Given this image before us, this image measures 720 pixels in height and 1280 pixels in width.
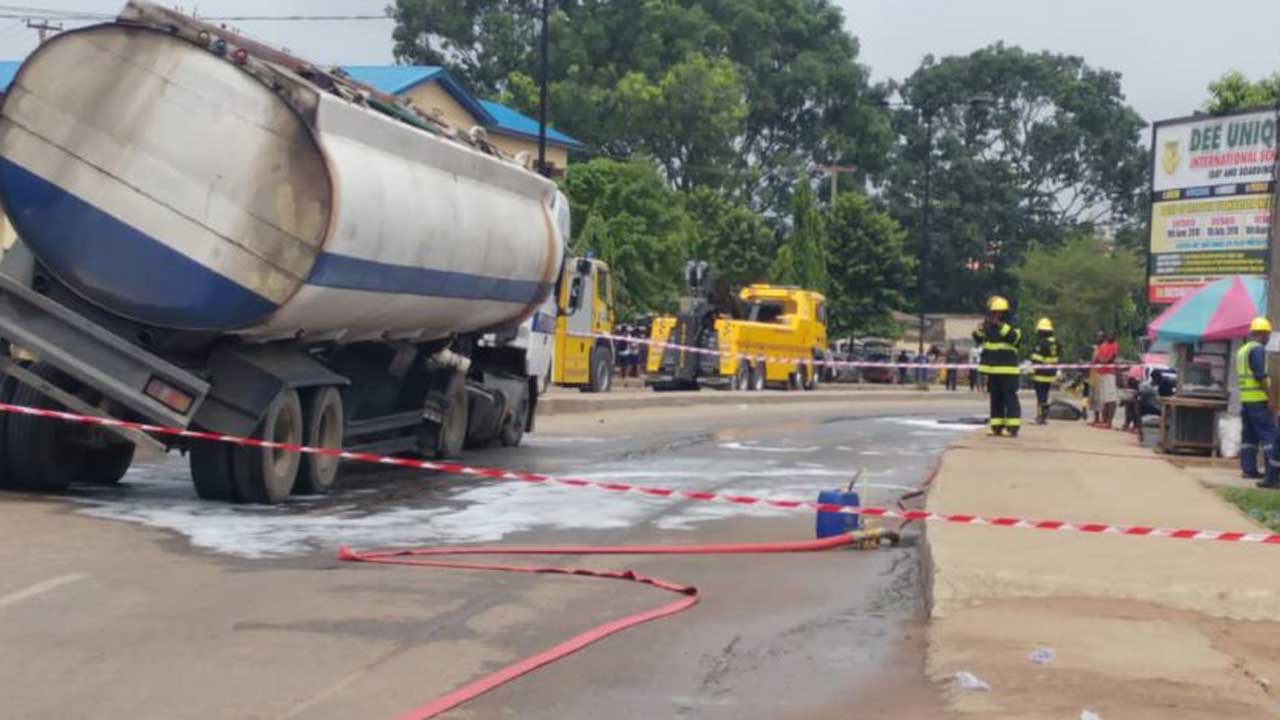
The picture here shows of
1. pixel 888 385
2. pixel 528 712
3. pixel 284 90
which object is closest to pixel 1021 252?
pixel 888 385

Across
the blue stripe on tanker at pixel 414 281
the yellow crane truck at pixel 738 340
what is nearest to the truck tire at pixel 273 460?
the blue stripe on tanker at pixel 414 281

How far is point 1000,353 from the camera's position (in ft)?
74.6

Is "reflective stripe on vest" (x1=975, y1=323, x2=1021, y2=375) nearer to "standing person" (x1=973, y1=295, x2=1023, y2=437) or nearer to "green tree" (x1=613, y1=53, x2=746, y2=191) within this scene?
"standing person" (x1=973, y1=295, x2=1023, y2=437)

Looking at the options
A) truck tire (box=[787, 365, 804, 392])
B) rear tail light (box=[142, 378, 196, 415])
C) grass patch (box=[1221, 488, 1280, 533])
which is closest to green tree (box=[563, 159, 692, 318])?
truck tire (box=[787, 365, 804, 392])

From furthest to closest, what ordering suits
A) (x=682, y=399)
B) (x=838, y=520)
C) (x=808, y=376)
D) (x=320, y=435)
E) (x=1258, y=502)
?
1. (x=808, y=376)
2. (x=682, y=399)
3. (x=1258, y=502)
4. (x=320, y=435)
5. (x=838, y=520)

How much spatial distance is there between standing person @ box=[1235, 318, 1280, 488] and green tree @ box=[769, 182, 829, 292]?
4700 cm

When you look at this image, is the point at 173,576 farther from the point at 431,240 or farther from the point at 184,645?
the point at 431,240

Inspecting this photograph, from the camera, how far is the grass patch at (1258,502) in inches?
649

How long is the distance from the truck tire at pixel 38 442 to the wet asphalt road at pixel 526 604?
429 millimetres

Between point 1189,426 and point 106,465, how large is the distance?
14.6 m

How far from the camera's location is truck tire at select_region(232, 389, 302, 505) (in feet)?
49.0

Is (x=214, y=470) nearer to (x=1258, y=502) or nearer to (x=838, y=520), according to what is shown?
(x=838, y=520)

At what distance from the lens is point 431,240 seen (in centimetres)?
1709

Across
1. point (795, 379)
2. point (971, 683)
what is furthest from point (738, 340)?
point (971, 683)
